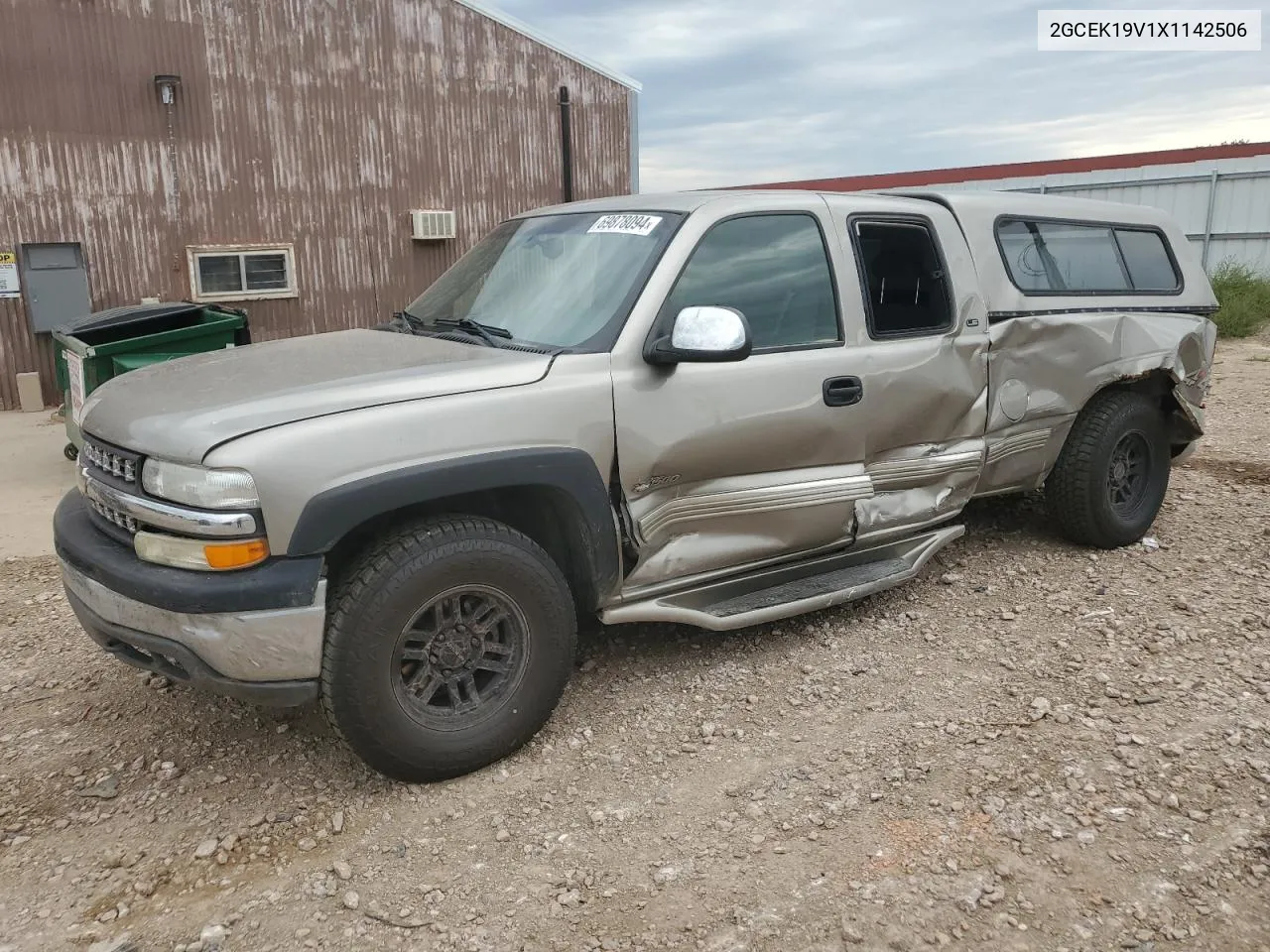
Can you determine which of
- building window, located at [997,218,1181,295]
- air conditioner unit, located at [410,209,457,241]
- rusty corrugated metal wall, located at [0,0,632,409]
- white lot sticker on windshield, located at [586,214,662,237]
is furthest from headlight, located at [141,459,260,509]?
air conditioner unit, located at [410,209,457,241]

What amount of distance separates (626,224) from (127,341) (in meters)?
4.89

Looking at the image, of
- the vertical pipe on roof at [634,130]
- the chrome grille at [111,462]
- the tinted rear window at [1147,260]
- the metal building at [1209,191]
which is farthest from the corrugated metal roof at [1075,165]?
the chrome grille at [111,462]

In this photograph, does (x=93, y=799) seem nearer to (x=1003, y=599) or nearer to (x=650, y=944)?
(x=650, y=944)

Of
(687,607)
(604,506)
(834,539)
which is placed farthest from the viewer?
(834,539)

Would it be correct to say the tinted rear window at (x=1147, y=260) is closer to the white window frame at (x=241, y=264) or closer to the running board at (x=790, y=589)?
the running board at (x=790, y=589)

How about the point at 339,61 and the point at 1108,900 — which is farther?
the point at 339,61

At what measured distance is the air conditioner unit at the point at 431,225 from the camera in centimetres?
1312

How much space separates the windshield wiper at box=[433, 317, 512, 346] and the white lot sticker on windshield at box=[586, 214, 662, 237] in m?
0.58

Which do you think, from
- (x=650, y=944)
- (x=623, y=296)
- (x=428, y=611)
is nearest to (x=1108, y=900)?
(x=650, y=944)

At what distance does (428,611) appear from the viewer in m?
3.09

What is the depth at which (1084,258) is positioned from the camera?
16.7 ft

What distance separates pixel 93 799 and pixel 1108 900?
3044 mm

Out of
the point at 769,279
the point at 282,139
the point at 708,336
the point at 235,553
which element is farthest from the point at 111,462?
the point at 282,139

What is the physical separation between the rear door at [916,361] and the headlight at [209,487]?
7.72 feet
